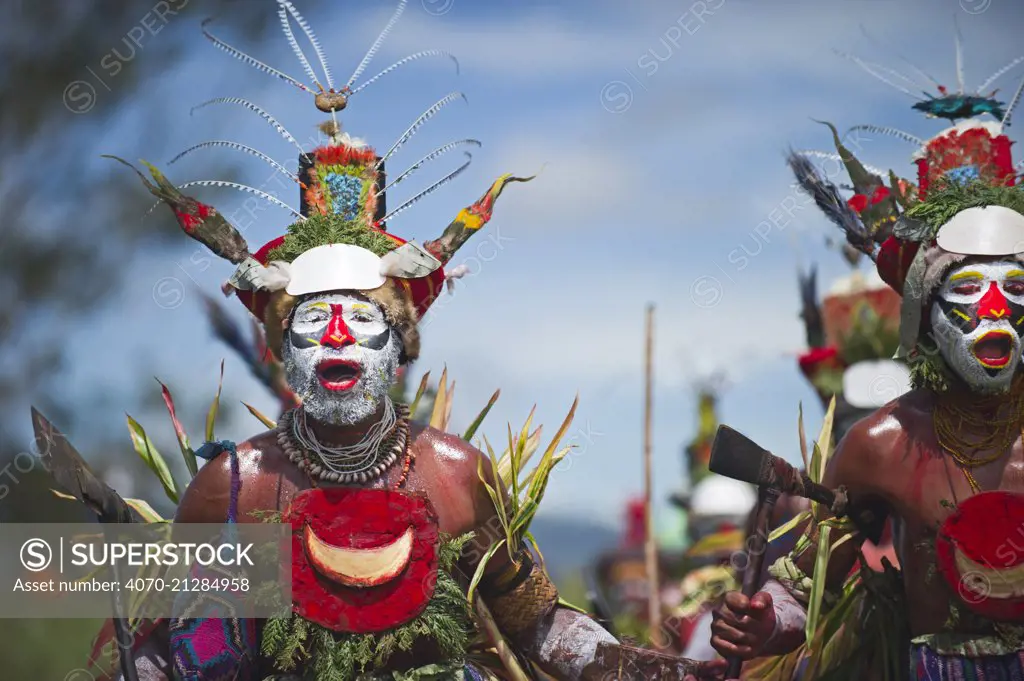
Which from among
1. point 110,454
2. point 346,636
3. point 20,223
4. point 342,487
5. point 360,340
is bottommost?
point 346,636

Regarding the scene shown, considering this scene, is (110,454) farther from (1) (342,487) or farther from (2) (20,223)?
(1) (342,487)

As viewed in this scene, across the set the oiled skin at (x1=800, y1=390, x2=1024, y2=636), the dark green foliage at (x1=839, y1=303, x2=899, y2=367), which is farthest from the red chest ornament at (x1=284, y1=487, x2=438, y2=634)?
the dark green foliage at (x1=839, y1=303, x2=899, y2=367)

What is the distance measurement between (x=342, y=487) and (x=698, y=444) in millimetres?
7642

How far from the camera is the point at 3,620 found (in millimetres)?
10414

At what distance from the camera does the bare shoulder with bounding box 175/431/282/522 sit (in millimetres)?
Result: 4703

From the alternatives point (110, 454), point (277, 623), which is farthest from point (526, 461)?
point (110, 454)

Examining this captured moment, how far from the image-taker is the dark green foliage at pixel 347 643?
4.54 metres

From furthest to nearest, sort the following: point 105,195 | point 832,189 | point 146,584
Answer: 1. point 105,195
2. point 832,189
3. point 146,584

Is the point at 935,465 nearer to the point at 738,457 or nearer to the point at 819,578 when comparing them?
the point at 819,578

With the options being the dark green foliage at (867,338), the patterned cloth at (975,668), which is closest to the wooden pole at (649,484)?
the dark green foliage at (867,338)

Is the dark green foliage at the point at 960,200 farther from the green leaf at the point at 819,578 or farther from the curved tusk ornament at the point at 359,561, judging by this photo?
the curved tusk ornament at the point at 359,561

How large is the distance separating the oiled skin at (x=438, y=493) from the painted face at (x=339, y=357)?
23 centimetres

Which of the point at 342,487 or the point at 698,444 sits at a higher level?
the point at 698,444

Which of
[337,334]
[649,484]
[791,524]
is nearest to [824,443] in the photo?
[791,524]
